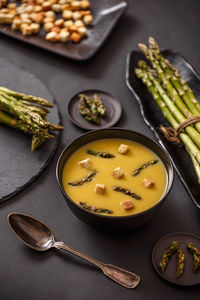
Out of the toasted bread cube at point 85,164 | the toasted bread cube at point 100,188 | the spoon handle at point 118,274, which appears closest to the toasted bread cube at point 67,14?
the toasted bread cube at point 85,164

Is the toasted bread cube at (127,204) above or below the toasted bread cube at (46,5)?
below

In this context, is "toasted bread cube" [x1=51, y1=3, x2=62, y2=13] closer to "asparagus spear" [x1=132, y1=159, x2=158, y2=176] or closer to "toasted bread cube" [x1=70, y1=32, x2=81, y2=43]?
"toasted bread cube" [x1=70, y1=32, x2=81, y2=43]

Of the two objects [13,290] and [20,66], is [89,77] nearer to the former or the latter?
[20,66]

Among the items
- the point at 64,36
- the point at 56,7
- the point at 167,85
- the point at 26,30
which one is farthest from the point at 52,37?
the point at 167,85

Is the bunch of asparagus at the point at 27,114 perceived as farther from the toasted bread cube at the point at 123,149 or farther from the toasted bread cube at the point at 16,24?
the toasted bread cube at the point at 16,24

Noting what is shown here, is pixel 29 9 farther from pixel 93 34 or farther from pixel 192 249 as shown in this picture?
pixel 192 249

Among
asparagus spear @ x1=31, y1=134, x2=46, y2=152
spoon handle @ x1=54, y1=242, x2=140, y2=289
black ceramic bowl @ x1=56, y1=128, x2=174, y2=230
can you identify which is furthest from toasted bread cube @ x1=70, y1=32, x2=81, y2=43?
spoon handle @ x1=54, y1=242, x2=140, y2=289
